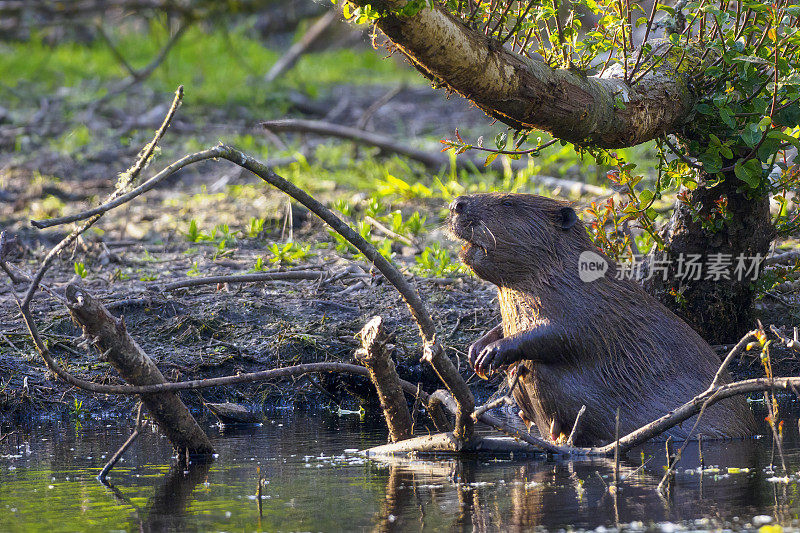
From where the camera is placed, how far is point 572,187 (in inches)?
300

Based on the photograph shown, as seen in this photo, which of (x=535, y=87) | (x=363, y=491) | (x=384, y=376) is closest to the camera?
(x=363, y=491)

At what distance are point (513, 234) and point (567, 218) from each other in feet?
0.85

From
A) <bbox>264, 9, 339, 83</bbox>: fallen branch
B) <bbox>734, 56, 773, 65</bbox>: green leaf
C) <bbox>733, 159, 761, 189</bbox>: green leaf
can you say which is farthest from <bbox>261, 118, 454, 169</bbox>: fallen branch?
<bbox>734, 56, 773, 65</bbox>: green leaf

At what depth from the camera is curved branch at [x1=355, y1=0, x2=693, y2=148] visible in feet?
11.6

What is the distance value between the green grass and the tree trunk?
6780 mm

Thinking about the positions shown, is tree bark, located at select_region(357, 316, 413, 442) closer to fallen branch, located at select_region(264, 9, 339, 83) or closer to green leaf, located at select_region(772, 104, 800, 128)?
green leaf, located at select_region(772, 104, 800, 128)

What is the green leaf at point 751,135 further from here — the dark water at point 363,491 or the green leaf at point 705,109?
the dark water at point 363,491

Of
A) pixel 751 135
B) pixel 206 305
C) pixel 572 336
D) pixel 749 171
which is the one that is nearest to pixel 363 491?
pixel 572 336

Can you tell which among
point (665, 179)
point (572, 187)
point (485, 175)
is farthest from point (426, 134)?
point (665, 179)

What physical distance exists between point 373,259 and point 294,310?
2.55m

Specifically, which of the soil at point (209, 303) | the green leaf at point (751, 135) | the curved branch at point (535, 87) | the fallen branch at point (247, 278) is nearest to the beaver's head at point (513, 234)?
the curved branch at point (535, 87)

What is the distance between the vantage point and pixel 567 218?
4.54 metres

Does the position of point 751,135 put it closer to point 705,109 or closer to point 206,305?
point 705,109

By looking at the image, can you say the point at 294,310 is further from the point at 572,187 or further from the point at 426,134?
the point at 426,134
